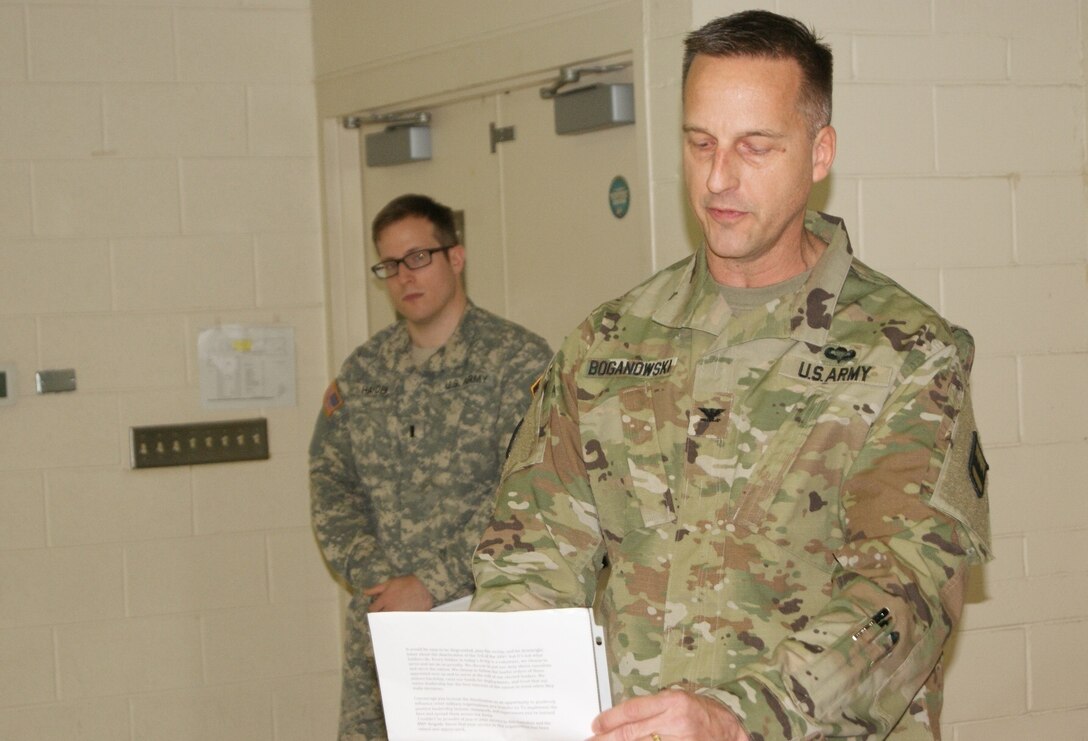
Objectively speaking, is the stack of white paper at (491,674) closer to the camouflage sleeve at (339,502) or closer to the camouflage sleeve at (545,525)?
the camouflage sleeve at (545,525)

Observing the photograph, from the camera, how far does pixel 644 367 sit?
1938 mm

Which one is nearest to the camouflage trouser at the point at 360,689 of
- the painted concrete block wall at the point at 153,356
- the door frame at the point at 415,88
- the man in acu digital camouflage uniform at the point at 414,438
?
the man in acu digital camouflage uniform at the point at 414,438

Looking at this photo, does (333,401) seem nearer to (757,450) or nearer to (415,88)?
(415,88)

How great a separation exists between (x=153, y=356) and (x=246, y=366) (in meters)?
0.28

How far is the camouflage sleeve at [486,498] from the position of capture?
3324 millimetres

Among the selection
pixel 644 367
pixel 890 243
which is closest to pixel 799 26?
pixel 644 367

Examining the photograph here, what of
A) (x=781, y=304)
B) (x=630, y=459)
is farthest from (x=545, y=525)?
(x=781, y=304)

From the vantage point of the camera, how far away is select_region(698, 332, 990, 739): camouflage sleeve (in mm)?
1526

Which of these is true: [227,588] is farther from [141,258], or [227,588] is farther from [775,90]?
[775,90]

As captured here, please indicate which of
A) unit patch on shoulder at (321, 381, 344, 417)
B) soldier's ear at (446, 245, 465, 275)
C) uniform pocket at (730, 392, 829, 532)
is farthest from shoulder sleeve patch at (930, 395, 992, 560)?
unit patch on shoulder at (321, 381, 344, 417)

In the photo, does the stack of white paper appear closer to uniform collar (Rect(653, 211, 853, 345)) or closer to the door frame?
uniform collar (Rect(653, 211, 853, 345))

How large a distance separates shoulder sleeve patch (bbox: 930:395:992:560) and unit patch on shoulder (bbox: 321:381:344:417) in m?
2.18

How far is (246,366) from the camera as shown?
431cm

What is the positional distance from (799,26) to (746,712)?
3.02 feet
